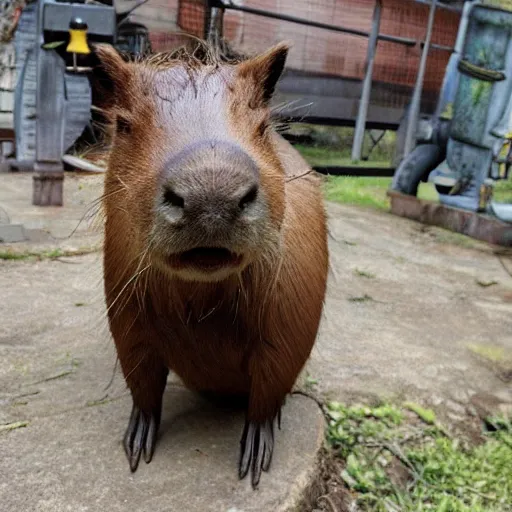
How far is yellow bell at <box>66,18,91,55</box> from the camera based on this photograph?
4.91 meters

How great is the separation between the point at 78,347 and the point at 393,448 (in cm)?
153

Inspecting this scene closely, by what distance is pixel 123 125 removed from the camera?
74.9 inches

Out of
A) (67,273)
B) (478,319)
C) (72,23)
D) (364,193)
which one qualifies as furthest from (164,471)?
(364,193)

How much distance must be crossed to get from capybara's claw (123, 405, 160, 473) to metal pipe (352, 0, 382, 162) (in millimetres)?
7699

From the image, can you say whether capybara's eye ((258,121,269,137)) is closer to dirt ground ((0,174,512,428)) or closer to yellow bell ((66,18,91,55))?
dirt ground ((0,174,512,428))

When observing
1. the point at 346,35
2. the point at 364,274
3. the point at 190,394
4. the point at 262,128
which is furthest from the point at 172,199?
the point at 346,35

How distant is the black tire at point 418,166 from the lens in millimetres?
7352

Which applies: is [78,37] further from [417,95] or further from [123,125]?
[417,95]

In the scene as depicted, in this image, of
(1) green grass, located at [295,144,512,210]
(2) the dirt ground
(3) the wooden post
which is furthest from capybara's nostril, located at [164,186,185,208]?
(1) green grass, located at [295,144,512,210]

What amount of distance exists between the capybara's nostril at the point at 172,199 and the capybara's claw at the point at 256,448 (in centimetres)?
104

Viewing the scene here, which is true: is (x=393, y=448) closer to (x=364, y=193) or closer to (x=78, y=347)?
(x=78, y=347)

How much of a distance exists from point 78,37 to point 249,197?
4.04m

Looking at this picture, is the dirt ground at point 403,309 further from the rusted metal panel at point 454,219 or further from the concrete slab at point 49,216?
the rusted metal panel at point 454,219

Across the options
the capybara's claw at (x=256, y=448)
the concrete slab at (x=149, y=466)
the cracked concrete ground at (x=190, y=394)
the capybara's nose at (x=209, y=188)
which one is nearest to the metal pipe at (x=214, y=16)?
the cracked concrete ground at (x=190, y=394)
